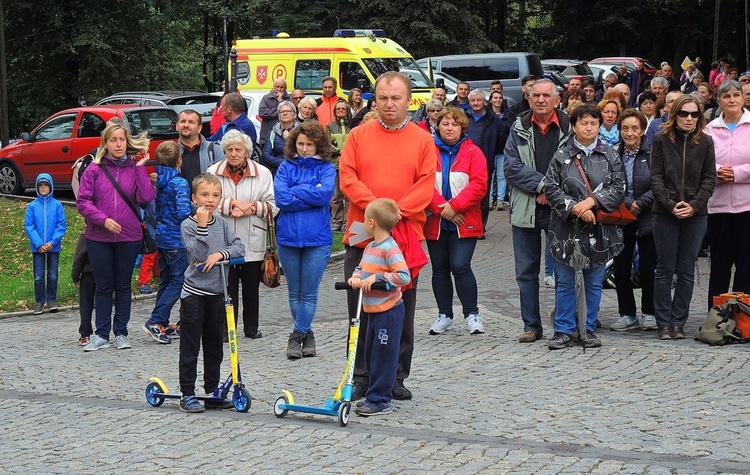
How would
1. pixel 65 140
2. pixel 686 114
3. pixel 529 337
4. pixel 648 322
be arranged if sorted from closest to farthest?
pixel 686 114, pixel 529 337, pixel 648 322, pixel 65 140

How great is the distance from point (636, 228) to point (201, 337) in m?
4.42

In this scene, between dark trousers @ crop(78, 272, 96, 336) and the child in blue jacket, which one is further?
the child in blue jacket

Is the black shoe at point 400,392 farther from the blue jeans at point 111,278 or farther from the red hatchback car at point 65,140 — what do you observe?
the red hatchback car at point 65,140

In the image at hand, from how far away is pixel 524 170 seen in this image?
406 inches

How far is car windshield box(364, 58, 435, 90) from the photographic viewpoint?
82.2 feet

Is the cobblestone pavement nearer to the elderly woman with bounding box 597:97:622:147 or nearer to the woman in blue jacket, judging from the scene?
the woman in blue jacket

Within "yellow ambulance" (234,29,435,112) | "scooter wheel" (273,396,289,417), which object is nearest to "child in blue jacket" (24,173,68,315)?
"scooter wheel" (273,396,289,417)

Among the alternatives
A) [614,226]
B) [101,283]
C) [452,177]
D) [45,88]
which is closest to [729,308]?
[614,226]

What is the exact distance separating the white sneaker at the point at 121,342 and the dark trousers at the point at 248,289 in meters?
1.02

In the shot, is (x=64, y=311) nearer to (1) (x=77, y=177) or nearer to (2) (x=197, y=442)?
(1) (x=77, y=177)

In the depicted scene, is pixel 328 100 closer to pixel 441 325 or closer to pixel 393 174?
pixel 441 325

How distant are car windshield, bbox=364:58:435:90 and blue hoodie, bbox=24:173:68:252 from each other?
470 inches

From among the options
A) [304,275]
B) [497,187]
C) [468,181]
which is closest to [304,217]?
[304,275]

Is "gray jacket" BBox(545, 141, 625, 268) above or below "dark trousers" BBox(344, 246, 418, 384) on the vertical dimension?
above
